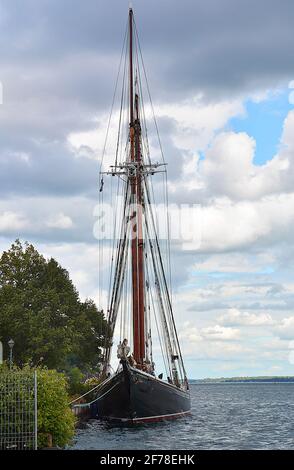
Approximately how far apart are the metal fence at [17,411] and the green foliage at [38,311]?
38.7m

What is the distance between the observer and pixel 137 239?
66938 millimetres

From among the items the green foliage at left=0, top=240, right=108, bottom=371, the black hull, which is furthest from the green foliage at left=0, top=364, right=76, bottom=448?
the green foliage at left=0, top=240, right=108, bottom=371

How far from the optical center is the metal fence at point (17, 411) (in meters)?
30.5

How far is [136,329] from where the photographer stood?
64812 mm

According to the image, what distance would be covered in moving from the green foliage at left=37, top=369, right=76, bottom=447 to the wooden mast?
3016cm

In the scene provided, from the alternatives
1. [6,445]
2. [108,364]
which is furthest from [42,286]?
[6,445]

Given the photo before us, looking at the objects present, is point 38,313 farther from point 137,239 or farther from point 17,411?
point 17,411

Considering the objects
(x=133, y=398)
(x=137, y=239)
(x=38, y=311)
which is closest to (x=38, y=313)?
(x=38, y=311)

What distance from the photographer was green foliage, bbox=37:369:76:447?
108ft

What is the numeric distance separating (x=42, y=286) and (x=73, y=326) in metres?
5.48

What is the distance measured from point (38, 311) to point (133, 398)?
21.0 metres

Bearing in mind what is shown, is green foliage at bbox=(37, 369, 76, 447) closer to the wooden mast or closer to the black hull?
the black hull

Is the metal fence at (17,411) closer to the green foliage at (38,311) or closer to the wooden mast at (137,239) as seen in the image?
the wooden mast at (137,239)
